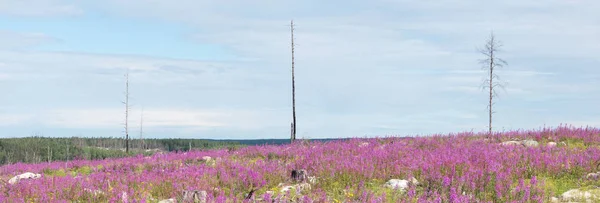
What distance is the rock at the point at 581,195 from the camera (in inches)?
297

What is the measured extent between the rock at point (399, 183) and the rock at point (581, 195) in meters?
2.00

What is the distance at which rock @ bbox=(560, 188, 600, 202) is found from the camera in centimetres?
754

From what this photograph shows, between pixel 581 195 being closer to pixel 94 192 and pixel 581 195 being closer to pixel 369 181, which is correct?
pixel 369 181

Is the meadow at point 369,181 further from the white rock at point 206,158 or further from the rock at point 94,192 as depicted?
the white rock at point 206,158

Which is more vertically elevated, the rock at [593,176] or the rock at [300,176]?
the rock at [593,176]

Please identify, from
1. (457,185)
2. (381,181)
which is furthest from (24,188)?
(457,185)

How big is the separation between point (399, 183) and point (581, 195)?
96.0 inches

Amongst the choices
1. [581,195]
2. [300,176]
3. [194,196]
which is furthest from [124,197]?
[581,195]

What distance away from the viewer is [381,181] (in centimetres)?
909

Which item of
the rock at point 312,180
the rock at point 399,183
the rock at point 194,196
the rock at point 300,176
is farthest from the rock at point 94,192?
the rock at point 399,183

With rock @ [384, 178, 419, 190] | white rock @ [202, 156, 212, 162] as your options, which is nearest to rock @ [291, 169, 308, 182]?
rock @ [384, 178, 419, 190]

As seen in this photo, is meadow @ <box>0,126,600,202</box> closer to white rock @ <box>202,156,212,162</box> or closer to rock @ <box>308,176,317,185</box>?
rock @ <box>308,176,317,185</box>

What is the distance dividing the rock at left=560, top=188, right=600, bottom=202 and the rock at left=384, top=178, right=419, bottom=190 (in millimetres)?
2005

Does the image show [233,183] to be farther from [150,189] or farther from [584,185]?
[584,185]
